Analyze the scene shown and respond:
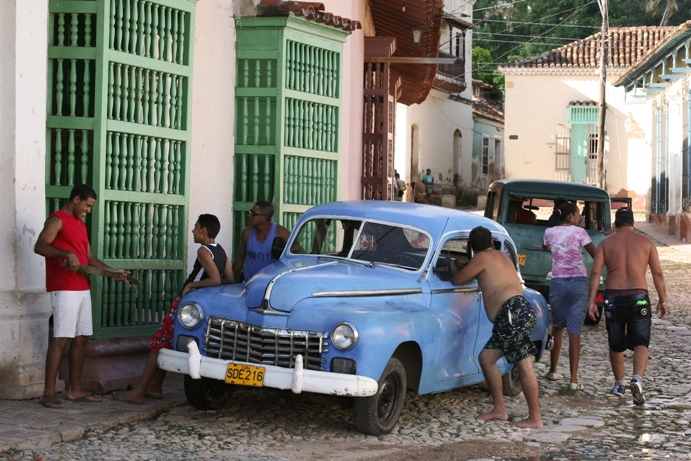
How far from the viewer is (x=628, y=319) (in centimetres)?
870

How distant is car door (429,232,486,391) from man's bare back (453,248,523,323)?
0.21m

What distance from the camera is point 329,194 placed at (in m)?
11.1

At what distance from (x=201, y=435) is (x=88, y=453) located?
0.83 metres

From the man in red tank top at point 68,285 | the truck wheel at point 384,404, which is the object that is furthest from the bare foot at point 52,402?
the truck wheel at point 384,404

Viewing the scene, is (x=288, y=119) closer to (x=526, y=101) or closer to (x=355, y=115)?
(x=355, y=115)

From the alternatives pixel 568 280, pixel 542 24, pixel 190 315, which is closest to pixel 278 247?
pixel 190 315

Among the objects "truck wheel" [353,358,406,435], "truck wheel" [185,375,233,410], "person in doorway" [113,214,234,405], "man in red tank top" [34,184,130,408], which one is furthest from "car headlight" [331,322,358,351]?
"man in red tank top" [34,184,130,408]

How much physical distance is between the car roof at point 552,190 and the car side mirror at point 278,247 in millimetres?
6486

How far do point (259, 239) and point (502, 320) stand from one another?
7.92 feet

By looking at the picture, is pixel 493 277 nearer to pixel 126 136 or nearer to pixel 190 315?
pixel 190 315

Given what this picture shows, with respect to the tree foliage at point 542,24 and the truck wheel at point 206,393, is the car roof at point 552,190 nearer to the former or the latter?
the truck wheel at point 206,393

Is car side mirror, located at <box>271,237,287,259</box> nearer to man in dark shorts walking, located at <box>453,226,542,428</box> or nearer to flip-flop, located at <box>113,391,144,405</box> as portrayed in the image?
man in dark shorts walking, located at <box>453,226,542,428</box>

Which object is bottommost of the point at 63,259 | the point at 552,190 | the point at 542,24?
the point at 63,259

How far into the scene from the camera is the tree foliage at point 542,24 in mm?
49844
